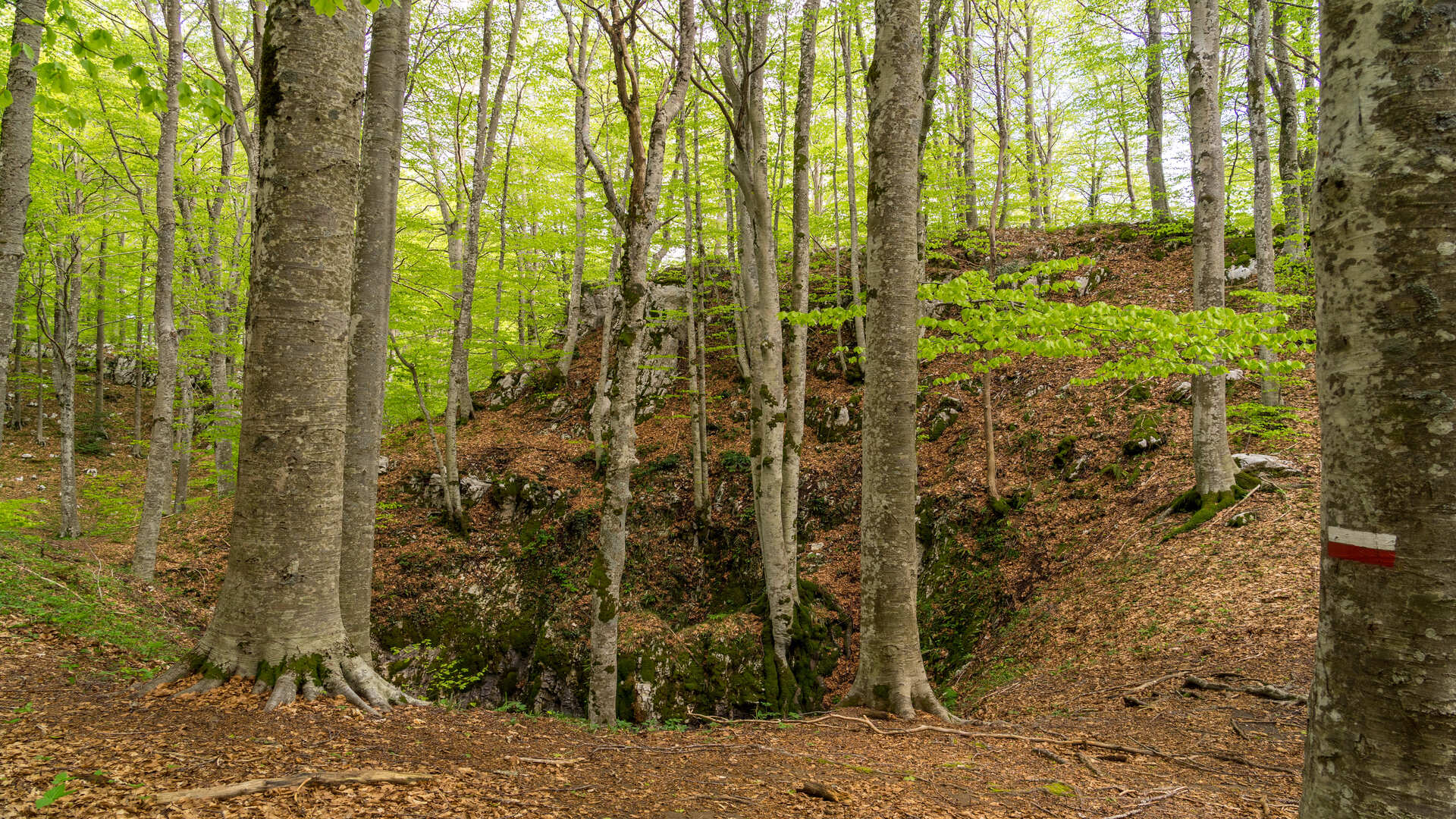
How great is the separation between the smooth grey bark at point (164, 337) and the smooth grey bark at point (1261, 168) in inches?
609

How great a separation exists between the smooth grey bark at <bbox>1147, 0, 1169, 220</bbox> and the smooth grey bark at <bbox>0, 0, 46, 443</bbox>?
19711 mm

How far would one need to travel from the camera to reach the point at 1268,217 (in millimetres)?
10141

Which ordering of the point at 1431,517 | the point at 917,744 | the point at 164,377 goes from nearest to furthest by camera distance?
the point at 1431,517
the point at 917,744
the point at 164,377

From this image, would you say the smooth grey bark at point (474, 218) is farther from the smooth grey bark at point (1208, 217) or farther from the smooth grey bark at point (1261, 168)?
the smooth grey bark at point (1261, 168)

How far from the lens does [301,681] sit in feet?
11.8

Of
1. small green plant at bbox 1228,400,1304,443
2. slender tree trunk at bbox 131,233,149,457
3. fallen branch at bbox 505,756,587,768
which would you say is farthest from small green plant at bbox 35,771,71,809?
slender tree trunk at bbox 131,233,149,457

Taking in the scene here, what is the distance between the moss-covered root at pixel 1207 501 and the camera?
793cm

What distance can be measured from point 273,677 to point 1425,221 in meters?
5.05

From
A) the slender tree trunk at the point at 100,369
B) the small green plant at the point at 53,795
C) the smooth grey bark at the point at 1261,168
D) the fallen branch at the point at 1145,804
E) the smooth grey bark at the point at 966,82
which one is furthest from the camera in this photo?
the slender tree trunk at the point at 100,369

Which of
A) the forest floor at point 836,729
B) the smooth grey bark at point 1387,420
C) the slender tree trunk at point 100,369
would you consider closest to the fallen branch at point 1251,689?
the forest floor at point 836,729

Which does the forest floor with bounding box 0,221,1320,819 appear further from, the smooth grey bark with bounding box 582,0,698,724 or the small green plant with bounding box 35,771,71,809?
the smooth grey bark with bounding box 582,0,698,724

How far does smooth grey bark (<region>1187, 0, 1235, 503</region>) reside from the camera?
310 inches

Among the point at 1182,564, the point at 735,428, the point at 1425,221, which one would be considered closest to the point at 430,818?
the point at 1425,221

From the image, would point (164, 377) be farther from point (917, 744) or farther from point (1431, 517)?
point (1431, 517)
